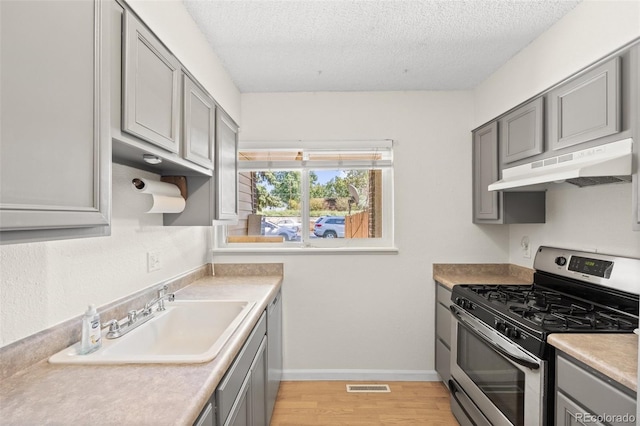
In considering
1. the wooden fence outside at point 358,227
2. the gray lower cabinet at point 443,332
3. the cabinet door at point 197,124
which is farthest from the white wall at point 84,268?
the gray lower cabinet at point 443,332

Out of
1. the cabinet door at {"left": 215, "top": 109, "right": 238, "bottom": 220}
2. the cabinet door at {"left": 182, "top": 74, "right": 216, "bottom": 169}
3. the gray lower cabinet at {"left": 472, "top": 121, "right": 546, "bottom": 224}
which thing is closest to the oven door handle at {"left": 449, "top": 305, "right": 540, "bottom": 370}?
the gray lower cabinet at {"left": 472, "top": 121, "right": 546, "bottom": 224}

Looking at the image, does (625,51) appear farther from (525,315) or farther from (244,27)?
(244,27)

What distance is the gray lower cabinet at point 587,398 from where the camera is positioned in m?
1.08

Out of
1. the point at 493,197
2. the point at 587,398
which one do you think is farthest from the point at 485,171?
the point at 587,398

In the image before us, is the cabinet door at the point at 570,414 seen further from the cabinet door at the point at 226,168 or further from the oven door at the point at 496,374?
the cabinet door at the point at 226,168

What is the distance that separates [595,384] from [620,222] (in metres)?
1.06

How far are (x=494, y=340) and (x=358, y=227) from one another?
4.78 feet

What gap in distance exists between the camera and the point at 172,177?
6.61ft

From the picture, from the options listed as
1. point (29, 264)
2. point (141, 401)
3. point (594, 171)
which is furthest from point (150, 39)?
point (594, 171)

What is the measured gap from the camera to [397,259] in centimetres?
284

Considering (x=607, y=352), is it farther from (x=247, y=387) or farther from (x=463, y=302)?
(x=247, y=387)

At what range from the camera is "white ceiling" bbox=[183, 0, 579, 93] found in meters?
1.75

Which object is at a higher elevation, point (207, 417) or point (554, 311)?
point (554, 311)

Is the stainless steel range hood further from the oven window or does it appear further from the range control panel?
the oven window
